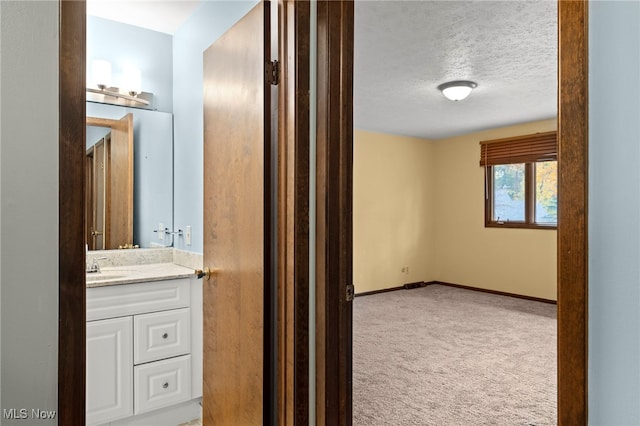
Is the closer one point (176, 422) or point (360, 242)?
point (176, 422)

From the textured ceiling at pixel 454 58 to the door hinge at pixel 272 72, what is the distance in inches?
46.8

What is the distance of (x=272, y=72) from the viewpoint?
5.13ft

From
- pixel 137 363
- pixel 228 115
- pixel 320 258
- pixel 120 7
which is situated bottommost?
pixel 137 363

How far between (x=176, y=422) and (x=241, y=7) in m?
2.40

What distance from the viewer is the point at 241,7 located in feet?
7.14

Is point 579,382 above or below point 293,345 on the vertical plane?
above

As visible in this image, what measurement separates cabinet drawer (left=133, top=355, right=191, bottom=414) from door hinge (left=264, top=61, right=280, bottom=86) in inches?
70.0

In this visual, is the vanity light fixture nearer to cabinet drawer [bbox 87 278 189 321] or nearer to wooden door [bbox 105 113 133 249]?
wooden door [bbox 105 113 133 249]

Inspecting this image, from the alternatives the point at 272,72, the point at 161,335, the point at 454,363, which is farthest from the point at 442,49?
the point at 161,335

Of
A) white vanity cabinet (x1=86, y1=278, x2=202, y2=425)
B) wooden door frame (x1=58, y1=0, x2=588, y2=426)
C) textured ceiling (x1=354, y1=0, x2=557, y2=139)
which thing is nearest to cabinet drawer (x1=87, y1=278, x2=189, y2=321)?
white vanity cabinet (x1=86, y1=278, x2=202, y2=425)

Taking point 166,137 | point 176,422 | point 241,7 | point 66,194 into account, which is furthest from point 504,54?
point 176,422

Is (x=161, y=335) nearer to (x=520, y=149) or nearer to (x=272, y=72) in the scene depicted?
(x=272, y=72)

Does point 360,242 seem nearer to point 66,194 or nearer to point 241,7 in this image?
point 241,7

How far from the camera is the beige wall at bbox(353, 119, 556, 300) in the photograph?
600 centimetres
